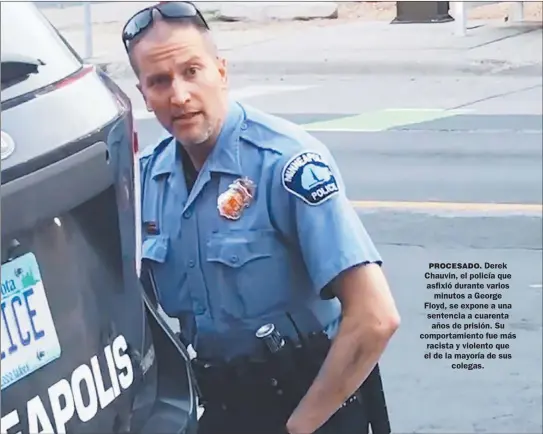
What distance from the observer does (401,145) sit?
10.1m

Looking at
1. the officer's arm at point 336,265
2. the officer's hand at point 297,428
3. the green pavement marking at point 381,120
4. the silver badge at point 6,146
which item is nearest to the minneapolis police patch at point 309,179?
the officer's arm at point 336,265

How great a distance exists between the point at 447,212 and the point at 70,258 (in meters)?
6.16

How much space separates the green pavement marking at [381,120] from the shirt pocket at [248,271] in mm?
8412

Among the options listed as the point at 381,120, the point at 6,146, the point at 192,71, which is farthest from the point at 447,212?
the point at 6,146

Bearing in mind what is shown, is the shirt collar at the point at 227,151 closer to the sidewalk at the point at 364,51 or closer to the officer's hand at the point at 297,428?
the officer's hand at the point at 297,428

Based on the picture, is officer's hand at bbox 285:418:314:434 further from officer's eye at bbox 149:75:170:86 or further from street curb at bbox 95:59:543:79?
street curb at bbox 95:59:543:79

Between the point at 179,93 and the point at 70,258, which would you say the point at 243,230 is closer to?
the point at 179,93

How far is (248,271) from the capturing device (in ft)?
7.09

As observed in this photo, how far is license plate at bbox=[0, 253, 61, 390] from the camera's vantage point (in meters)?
1.59

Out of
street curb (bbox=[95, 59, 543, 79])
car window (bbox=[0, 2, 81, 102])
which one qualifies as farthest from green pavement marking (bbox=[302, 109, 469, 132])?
car window (bbox=[0, 2, 81, 102])

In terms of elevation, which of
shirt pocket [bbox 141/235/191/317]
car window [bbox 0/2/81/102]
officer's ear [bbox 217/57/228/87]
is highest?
car window [bbox 0/2/81/102]

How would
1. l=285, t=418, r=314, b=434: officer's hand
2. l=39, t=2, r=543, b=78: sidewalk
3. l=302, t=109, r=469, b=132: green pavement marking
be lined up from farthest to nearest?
1. l=39, t=2, r=543, b=78: sidewalk
2. l=302, t=109, r=469, b=132: green pavement marking
3. l=285, t=418, r=314, b=434: officer's hand

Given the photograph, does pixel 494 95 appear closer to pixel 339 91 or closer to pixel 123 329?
pixel 339 91

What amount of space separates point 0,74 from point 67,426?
1.57 ft
